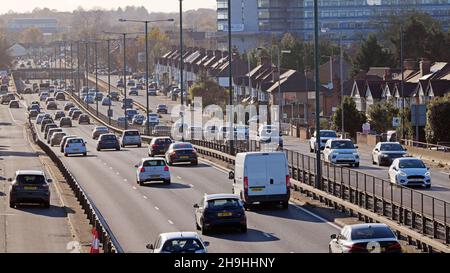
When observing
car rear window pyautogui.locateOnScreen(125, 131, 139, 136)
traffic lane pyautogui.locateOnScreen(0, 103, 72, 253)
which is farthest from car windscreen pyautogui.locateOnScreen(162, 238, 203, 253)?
car rear window pyautogui.locateOnScreen(125, 131, 139, 136)

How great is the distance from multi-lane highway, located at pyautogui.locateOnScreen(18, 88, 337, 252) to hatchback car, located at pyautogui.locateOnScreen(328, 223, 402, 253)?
14.7ft

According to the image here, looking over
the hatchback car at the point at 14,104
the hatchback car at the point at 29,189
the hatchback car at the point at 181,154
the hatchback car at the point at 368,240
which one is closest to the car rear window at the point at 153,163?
the hatchback car at the point at 29,189

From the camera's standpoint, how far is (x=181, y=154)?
2549 inches

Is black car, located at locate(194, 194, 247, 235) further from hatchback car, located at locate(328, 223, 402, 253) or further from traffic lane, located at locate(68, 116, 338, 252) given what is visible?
hatchback car, located at locate(328, 223, 402, 253)

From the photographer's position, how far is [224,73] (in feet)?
547

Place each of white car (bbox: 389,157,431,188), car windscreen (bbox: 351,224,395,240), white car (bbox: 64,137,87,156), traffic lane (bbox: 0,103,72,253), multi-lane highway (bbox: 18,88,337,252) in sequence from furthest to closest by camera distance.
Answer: white car (bbox: 64,137,87,156), white car (bbox: 389,157,431,188), traffic lane (bbox: 0,103,72,253), multi-lane highway (bbox: 18,88,337,252), car windscreen (bbox: 351,224,395,240)

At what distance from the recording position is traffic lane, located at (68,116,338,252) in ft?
108

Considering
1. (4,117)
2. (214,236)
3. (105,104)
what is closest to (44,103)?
(105,104)

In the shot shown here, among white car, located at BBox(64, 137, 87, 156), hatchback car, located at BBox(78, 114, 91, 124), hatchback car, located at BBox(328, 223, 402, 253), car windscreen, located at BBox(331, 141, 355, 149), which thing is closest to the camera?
hatchback car, located at BBox(328, 223, 402, 253)

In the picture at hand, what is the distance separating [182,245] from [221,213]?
31.1 ft

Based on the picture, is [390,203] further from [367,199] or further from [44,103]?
[44,103]

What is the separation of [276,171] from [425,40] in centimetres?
10092

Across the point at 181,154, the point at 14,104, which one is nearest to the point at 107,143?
the point at 181,154
